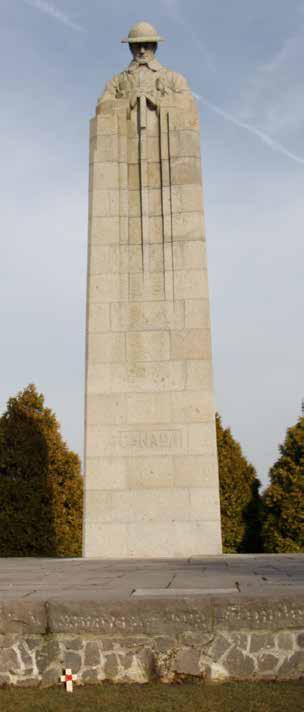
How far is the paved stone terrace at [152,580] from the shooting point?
A: 6855 millimetres

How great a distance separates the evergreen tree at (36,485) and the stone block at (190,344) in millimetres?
6594

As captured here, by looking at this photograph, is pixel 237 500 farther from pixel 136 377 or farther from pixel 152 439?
pixel 136 377

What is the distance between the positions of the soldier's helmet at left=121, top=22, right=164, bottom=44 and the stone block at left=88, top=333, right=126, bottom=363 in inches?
285

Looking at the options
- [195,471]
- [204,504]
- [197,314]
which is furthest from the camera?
[197,314]

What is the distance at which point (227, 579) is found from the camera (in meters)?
8.27

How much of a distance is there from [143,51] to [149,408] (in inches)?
338

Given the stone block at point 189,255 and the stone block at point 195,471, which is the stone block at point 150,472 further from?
the stone block at point 189,255

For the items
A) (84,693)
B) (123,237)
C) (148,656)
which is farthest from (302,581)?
(123,237)

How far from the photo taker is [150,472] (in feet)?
45.8

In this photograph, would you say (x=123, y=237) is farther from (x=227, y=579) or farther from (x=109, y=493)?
A: (x=227, y=579)

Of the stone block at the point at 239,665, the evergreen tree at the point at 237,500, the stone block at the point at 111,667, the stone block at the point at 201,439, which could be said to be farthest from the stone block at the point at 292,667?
the evergreen tree at the point at 237,500

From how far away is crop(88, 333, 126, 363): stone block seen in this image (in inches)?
570

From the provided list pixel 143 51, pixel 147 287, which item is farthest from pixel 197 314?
pixel 143 51

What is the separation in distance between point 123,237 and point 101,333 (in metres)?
2.22
